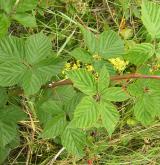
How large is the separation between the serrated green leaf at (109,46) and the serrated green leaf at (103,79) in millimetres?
167

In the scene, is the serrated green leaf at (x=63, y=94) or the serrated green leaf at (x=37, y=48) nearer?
the serrated green leaf at (x=37, y=48)

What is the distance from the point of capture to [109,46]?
118 cm

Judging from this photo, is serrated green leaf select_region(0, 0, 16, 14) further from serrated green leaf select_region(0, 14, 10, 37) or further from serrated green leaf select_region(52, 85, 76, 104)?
serrated green leaf select_region(52, 85, 76, 104)

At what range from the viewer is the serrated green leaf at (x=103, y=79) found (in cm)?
101

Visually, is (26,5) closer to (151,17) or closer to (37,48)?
(37,48)

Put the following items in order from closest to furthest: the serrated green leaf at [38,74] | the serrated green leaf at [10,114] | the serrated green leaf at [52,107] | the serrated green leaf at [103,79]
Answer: the serrated green leaf at [103,79]
the serrated green leaf at [38,74]
the serrated green leaf at [52,107]
the serrated green leaf at [10,114]

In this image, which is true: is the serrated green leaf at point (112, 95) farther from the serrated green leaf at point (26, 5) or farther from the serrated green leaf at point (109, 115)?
the serrated green leaf at point (26, 5)

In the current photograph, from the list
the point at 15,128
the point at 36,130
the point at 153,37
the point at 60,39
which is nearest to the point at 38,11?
the point at 60,39

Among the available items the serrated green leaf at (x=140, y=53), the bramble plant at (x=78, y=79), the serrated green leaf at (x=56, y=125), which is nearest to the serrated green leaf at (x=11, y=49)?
the bramble plant at (x=78, y=79)

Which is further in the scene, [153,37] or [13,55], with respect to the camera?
[13,55]

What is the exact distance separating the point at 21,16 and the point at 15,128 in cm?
42

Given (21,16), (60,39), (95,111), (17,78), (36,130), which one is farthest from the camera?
(60,39)

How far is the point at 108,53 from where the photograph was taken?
1.18 meters

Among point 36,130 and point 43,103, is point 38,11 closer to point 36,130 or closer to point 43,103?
point 36,130
